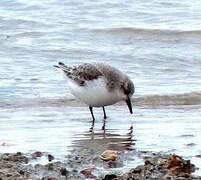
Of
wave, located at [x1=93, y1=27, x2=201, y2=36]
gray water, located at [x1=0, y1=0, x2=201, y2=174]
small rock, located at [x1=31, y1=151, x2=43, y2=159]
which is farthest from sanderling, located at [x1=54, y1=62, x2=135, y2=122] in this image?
wave, located at [x1=93, y1=27, x2=201, y2=36]

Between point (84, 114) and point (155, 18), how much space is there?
6.84 meters

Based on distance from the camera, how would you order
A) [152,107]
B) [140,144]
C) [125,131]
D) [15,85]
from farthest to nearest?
[15,85] → [152,107] → [125,131] → [140,144]

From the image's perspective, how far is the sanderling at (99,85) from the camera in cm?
863

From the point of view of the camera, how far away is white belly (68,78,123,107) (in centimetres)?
862

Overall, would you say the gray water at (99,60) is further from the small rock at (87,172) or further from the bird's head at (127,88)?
the small rock at (87,172)

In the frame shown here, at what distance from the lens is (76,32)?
14.5 meters

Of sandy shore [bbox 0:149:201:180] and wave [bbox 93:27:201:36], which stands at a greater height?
wave [bbox 93:27:201:36]

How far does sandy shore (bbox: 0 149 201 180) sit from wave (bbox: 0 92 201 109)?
3240 mm

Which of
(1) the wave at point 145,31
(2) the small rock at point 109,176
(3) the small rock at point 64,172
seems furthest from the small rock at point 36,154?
(1) the wave at point 145,31

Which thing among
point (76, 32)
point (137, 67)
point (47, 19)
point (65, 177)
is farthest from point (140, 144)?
point (47, 19)

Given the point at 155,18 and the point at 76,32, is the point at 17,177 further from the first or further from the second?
the point at 155,18

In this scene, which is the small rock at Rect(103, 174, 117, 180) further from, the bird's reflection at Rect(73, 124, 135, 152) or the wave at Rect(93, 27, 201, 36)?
the wave at Rect(93, 27, 201, 36)

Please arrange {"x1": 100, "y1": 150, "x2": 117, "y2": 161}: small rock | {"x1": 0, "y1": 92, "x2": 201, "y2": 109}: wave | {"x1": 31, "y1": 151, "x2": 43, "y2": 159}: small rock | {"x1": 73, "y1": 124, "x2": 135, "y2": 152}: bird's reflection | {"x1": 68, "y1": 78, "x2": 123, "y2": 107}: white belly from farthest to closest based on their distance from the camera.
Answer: {"x1": 0, "y1": 92, "x2": 201, "y2": 109}: wave < {"x1": 68, "y1": 78, "x2": 123, "y2": 107}: white belly < {"x1": 73, "y1": 124, "x2": 135, "y2": 152}: bird's reflection < {"x1": 31, "y1": 151, "x2": 43, "y2": 159}: small rock < {"x1": 100, "y1": 150, "x2": 117, "y2": 161}: small rock

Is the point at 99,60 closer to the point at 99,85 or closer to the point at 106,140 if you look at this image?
the point at 99,85
